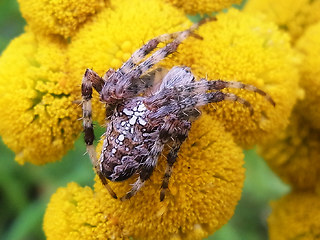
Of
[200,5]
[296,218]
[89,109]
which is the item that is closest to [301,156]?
[296,218]

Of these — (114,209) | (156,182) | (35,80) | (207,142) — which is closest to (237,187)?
(207,142)

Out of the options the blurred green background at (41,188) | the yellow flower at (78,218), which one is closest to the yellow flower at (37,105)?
the yellow flower at (78,218)

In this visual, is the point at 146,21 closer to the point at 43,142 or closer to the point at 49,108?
the point at 49,108

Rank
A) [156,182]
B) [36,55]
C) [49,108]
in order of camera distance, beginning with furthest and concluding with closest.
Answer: [36,55] < [49,108] < [156,182]

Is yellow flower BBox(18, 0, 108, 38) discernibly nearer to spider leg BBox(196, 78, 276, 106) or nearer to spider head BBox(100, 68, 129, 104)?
spider head BBox(100, 68, 129, 104)

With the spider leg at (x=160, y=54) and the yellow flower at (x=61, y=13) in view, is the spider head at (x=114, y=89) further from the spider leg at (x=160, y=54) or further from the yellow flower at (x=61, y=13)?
the yellow flower at (x=61, y=13)

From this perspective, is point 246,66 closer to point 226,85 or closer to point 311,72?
point 226,85
